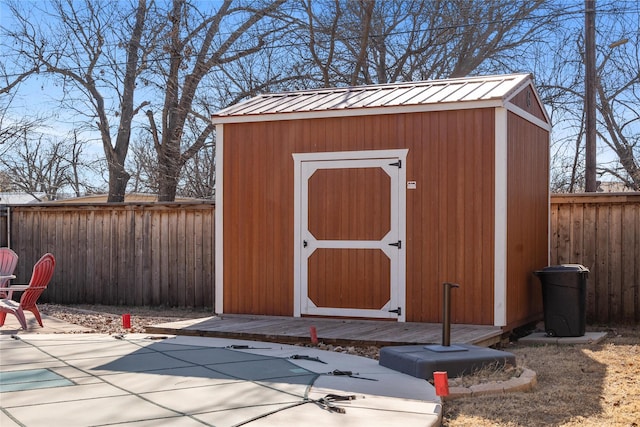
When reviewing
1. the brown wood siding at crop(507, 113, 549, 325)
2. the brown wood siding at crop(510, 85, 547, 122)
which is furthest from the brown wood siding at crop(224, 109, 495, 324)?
the brown wood siding at crop(510, 85, 547, 122)

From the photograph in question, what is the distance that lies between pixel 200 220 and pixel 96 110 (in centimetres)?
829

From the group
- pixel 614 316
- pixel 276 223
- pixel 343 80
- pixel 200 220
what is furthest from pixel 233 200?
pixel 343 80

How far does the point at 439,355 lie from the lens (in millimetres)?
5840

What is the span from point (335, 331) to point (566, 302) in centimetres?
267

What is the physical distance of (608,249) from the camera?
961 cm

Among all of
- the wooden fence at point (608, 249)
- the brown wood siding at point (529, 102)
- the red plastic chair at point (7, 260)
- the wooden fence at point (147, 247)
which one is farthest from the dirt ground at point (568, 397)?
the red plastic chair at point (7, 260)

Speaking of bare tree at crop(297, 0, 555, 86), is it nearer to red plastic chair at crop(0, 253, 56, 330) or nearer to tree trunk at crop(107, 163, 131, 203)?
tree trunk at crop(107, 163, 131, 203)

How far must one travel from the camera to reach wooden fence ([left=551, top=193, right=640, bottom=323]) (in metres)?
9.48

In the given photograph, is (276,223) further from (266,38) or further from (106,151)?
(106,151)

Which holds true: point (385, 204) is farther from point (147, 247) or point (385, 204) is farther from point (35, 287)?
point (147, 247)

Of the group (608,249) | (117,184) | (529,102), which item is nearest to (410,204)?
(529,102)

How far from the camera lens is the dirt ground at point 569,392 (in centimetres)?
478

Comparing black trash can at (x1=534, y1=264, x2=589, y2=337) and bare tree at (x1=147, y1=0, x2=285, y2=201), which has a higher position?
bare tree at (x1=147, y1=0, x2=285, y2=201)

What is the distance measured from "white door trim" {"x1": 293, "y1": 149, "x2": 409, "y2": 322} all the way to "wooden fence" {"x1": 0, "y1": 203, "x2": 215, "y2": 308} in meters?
2.95
